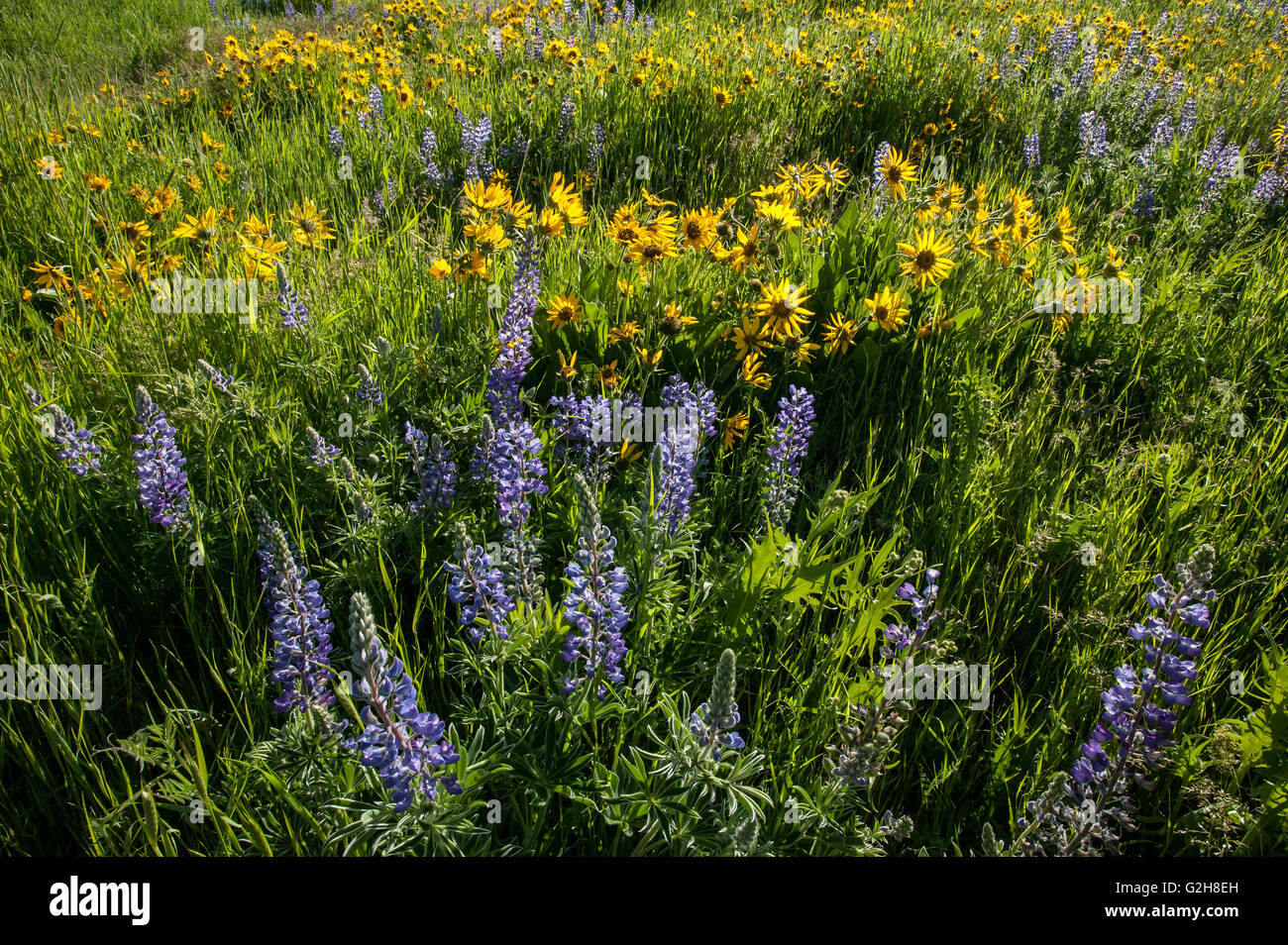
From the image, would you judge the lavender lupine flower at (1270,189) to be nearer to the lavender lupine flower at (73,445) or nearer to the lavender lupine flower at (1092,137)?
the lavender lupine flower at (1092,137)

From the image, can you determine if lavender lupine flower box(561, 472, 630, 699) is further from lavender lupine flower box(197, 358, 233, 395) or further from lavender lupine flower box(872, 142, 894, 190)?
lavender lupine flower box(872, 142, 894, 190)

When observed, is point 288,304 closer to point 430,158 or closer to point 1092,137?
point 430,158

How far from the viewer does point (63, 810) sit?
1.57 m

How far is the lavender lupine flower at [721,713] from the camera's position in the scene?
3.72ft

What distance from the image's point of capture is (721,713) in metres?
1.17

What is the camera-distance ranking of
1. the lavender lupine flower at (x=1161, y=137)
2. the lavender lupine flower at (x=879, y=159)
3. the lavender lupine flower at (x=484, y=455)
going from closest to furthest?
1. the lavender lupine flower at (x=484, y=455)
2. the lavender lupine flower at (x=879, y=159)
3. the lavender lupine flower at (x=1161, y=137)

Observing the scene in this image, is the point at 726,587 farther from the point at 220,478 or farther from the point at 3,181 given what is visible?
the point at 3,181

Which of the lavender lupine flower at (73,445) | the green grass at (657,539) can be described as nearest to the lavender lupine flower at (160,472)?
the green grass at (657,539)

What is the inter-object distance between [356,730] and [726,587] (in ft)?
2.98

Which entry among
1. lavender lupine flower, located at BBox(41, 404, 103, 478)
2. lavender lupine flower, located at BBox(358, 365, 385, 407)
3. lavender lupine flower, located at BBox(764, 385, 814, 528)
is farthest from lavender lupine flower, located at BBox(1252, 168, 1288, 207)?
lavender lupine flower, located at BBox(41, 404, 103, 478)

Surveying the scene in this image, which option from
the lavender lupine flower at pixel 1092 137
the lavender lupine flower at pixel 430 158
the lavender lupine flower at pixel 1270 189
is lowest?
the lavender lupine flower at pixel 430 158

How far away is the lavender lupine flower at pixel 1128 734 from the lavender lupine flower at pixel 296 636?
1.48 m

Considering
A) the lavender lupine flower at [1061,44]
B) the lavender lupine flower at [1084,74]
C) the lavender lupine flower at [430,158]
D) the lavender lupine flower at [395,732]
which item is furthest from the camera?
the lavender lupine flower at [1061,44]

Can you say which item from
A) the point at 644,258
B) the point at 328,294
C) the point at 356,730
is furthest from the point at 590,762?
the point at 328,294
